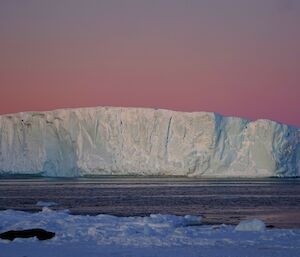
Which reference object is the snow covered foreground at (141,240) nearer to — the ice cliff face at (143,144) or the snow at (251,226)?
the snow at (251,226)

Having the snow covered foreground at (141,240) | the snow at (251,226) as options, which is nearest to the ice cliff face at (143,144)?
the snow covered foreground at (141,240)

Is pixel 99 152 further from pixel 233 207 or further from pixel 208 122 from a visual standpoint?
pixel 233 207

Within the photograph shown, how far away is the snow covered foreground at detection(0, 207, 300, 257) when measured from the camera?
1608cm

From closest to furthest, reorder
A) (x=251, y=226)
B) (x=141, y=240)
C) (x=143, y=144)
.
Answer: (x=141, y=240), (x=251, y=226), (x=143, y=144)

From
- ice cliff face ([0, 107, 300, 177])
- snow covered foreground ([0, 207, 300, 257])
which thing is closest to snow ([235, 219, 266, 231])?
snow covered foreground ([0, 207, 300, 257])

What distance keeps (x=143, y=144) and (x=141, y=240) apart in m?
56.7

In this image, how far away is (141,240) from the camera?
1844cm

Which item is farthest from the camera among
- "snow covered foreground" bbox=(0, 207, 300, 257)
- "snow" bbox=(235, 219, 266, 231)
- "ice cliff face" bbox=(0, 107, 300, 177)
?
"ice cliff face" bbox=(0, 107, 300, 177)

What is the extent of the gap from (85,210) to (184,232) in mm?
15515

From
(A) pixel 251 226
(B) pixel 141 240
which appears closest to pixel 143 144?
(A) pixel 251 226

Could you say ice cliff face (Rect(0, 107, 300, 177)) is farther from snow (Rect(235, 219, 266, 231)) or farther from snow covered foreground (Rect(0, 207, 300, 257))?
snow (Rect(235, 219, 266, 231))

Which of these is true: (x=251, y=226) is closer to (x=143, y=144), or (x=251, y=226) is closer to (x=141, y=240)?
(x=141, y=240)

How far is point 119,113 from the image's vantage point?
2987 inches

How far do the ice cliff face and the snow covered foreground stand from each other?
47797 millimetres
